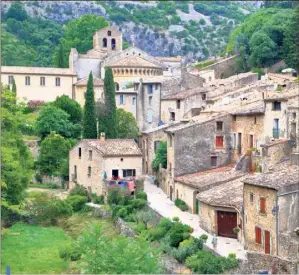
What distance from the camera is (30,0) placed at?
191 metres

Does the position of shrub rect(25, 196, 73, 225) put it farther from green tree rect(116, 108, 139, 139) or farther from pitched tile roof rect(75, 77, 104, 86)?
pitched tile roof rect(75, 77, 104, 86)

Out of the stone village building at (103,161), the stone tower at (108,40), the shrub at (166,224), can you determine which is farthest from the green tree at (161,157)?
the stone tower at (108,40)

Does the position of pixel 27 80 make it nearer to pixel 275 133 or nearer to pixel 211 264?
pixel 275 133

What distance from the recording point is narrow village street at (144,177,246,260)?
47519 mm

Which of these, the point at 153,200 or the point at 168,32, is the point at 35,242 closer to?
the point at 153,200

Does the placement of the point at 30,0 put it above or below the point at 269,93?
above

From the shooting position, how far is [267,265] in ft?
135

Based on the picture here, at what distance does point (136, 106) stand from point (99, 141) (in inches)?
615

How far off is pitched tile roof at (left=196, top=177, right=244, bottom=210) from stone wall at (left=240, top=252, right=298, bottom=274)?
817 centimetres

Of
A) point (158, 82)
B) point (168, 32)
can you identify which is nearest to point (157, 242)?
point (158, 82)

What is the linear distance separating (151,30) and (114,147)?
112 meters

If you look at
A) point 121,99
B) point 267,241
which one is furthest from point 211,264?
point 121,99

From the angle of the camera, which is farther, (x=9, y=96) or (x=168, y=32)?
(x=168, y=32)

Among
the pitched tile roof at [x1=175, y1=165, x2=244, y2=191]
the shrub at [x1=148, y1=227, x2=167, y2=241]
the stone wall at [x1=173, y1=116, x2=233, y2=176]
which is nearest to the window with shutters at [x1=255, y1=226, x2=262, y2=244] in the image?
the shrub at [x1=148, y1=227, x2=167, y2=241]
